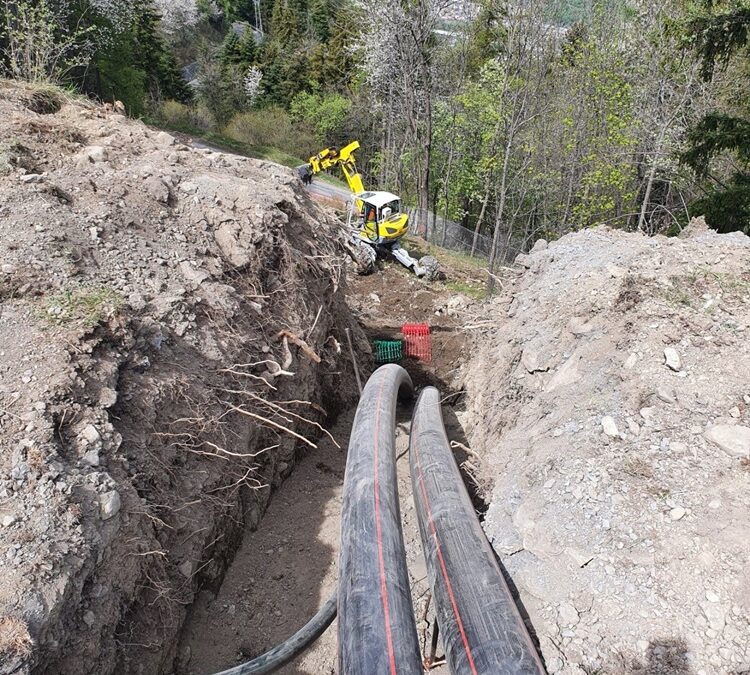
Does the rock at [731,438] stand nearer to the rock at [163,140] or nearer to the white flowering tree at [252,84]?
the rock at [163,140]

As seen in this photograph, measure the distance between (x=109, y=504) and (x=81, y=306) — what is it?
1.97 metres

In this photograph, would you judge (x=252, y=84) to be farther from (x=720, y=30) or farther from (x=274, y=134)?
(x=720, y=30)

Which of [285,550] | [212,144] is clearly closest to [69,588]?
[285,550]

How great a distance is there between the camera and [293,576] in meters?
5.88

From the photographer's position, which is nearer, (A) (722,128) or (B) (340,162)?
(A) (722,128)

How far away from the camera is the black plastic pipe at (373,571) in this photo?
337cm

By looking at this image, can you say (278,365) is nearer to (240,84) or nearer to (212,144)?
(212,144)

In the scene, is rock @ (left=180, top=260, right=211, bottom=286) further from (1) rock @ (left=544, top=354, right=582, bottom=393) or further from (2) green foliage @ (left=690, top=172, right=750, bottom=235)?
(2) green foliage @ (left=690, top=172, right=750, bottom=235)

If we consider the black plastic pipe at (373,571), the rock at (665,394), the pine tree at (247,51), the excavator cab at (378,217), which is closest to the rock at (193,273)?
the black plastic pipe at (373,571)

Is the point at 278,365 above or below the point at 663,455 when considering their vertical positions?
below

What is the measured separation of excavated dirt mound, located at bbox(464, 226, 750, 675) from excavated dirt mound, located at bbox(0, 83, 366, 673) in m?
2.64

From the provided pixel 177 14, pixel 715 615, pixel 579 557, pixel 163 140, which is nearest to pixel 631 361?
pixel 579 557

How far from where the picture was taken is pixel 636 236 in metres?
8.47

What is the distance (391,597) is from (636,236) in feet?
23.5
